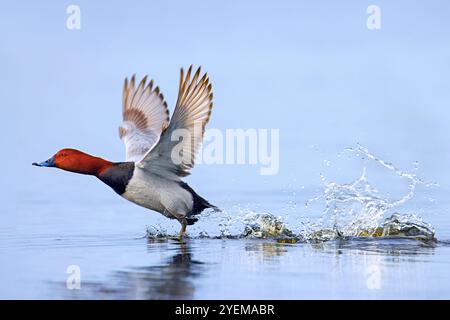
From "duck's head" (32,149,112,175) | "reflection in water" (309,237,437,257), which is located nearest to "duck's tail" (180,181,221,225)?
"duck's head" (32,149,112,175)

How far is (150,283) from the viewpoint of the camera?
21.2ft

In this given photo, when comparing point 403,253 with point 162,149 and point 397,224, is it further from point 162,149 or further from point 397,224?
point 162,149

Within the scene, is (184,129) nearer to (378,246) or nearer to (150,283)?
(378,246)

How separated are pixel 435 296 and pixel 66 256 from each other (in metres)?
3.77

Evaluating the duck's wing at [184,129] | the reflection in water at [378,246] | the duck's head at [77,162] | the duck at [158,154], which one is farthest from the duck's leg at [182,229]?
the reflection in water at [378,246]

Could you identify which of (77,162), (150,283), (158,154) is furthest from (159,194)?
(150,283)

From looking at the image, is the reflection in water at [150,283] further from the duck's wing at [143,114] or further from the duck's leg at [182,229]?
the duck's wing at [143,114]

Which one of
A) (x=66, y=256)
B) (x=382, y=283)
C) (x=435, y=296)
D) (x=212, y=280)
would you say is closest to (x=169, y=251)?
(x=66, y=256)

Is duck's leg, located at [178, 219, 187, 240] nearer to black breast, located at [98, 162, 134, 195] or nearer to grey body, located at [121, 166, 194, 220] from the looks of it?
grey body, located at [121, 166, 194, 220]

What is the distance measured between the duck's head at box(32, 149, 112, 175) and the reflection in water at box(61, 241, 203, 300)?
8.18 ft

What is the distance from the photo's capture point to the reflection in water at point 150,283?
607 centimetres

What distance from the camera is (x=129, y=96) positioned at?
35.7ft

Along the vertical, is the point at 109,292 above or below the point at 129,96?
below
